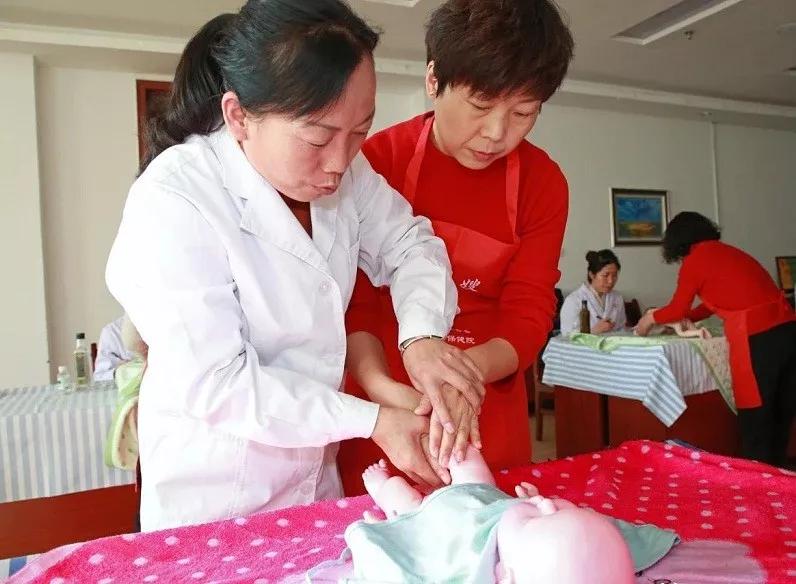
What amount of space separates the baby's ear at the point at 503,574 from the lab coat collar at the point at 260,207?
1.68 ft

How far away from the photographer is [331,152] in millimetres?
921

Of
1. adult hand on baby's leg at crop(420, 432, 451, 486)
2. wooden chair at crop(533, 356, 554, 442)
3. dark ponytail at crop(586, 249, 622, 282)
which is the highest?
dark ponytail at crop(586, 249, 622, 282)

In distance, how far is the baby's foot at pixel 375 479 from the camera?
1087 millimetres

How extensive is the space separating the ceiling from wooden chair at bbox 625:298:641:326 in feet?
7.33

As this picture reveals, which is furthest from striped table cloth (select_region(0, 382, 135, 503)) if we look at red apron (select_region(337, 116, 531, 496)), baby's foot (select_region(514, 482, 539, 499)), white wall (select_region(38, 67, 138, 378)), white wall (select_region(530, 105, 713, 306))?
white wall (select_region(530, 105, 713, 306))

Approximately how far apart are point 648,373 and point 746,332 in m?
0.62

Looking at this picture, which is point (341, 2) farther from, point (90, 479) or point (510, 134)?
point (90, 479)

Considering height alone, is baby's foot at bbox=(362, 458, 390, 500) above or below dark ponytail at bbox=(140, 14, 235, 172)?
below

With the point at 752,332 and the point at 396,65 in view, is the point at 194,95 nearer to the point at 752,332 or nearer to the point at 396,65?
the point at 752,332

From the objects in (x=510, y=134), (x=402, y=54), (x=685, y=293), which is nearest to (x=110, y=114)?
(x=402, y=54)

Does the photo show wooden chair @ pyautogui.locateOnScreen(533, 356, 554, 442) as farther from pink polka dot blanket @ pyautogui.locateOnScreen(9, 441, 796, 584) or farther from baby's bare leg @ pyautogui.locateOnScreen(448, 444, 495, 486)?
baby's bare leg @ pyautogui.locateOnScreen(448, 444, 495, 486)

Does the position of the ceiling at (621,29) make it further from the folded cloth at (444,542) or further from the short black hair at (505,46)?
the folded cloth at (444,542)

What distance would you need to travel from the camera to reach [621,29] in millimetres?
4965

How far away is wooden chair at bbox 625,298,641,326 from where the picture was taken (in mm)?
6699
